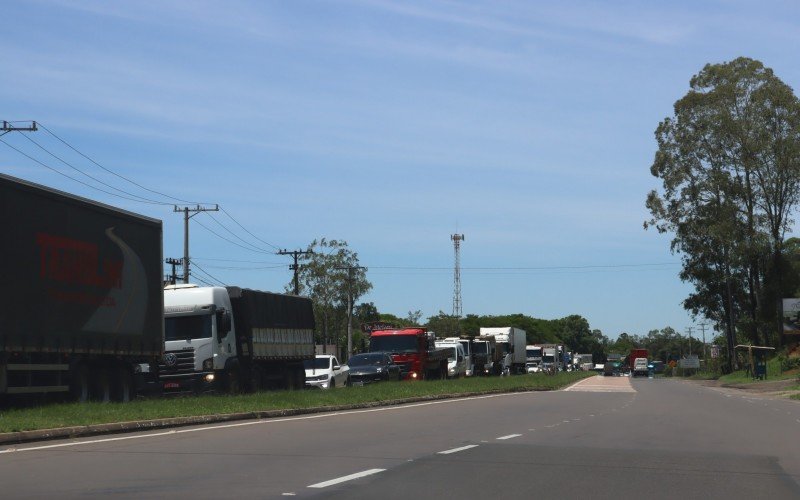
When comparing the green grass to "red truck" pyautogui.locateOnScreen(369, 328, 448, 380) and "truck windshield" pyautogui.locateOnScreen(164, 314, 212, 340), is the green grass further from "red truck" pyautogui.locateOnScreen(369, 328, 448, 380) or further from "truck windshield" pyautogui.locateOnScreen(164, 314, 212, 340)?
"red truck" pyautogui.locateOnScreen(369, 328, 448, 380)

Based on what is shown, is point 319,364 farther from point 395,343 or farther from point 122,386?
point 122,386

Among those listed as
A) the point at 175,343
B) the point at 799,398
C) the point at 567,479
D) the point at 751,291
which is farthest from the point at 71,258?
the point at 751,291

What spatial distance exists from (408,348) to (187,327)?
18.2 meters

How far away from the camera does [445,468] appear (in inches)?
469

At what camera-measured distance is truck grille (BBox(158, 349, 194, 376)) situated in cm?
2997

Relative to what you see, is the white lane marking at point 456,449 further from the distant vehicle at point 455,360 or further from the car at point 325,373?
the distant vehicle at point 455,360

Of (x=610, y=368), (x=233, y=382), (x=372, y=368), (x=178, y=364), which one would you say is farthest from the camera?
(x=610, y=368)

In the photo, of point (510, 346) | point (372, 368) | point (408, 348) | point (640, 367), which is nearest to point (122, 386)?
point (372, 368)

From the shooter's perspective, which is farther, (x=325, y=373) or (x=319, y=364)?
(x=319, y=364)

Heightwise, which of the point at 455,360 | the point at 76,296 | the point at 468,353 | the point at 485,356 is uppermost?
the point at 76,296

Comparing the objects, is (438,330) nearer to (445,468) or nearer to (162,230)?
(162,230)

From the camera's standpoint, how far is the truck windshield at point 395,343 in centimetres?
4750

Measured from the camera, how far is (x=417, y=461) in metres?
12.7

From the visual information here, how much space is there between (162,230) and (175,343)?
3.96 m
